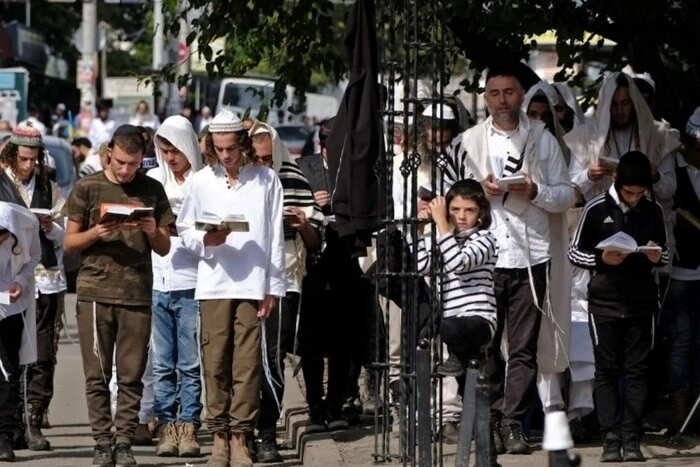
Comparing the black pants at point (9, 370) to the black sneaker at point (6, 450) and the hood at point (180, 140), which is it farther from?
the hood at point (180, 140)

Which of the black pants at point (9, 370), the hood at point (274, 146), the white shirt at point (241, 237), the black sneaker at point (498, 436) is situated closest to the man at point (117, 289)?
the white shirt at point (241, 237)

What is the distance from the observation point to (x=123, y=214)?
9.48 metres

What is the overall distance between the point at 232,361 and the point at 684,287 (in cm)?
281

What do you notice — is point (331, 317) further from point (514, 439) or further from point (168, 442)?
point (514, 439)

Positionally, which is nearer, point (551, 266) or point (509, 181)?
point (509, 181)

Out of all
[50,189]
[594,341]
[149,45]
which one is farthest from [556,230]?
[149,45]

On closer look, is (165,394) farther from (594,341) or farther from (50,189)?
(594,341)

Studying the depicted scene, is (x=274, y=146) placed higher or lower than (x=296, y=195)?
higher

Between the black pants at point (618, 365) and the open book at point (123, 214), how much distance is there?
2.64 meters

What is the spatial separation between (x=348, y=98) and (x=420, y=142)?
1.18 metres

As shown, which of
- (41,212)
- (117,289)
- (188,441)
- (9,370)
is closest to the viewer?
(117,289)

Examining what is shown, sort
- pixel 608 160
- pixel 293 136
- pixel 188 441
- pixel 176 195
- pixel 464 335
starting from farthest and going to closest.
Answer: pixel 293 136
pixel 176 195
pixel 188 441
pixel 608 160
pixel 464 335

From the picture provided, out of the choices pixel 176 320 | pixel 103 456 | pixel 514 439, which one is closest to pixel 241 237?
pixel 176 320

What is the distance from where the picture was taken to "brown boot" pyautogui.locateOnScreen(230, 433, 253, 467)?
962 cm
